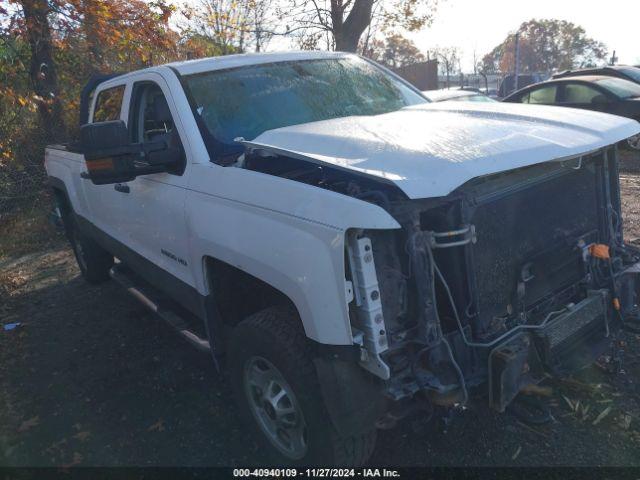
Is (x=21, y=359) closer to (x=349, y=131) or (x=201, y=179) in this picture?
(x=201, y=179)

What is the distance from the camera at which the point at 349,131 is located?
2984 millimetres

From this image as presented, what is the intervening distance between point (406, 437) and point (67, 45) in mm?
11569

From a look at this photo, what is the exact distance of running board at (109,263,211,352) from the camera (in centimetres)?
341

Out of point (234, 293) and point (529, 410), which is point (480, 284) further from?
point (234, 293)

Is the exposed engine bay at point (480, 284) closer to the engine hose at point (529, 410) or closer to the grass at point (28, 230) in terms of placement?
the engine hose at point (529, 410)

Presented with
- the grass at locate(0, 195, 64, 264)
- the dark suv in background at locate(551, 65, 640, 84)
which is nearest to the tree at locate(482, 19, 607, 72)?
the dark suv in background at locate(551, 65, 640, 84)

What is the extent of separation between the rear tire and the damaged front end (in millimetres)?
354

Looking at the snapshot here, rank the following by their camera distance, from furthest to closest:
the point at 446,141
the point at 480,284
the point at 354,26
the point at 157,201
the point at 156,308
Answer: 1. the point at 354,26
2. the point at 156,308
3. the point at 157,201
4. the point at 446,141
5. the point at 480,284

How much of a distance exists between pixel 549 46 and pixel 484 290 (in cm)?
6642

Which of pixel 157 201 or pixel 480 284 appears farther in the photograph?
pixel 157 201

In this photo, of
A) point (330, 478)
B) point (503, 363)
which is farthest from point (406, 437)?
point (503, 363)

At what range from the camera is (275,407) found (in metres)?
2.78

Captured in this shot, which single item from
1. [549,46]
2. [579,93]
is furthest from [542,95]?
[549,46]

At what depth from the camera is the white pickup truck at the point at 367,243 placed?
230cm
